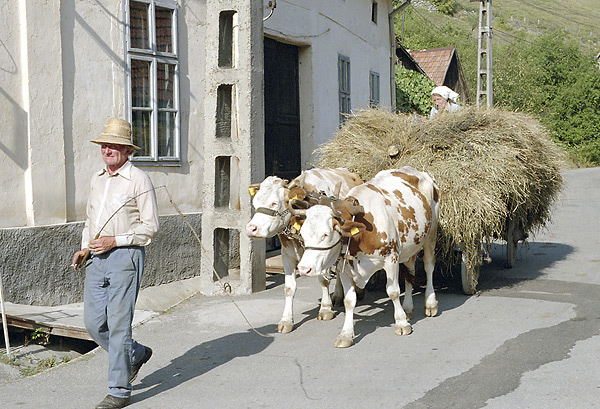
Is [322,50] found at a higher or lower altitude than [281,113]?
higher

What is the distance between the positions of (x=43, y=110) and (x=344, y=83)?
822 cm

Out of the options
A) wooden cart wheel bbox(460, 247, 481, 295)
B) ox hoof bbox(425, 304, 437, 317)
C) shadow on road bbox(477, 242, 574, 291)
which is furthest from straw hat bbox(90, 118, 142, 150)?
shadow on road bbox(477, 242, 574, 291)

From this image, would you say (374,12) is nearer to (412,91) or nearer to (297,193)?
(412,91)

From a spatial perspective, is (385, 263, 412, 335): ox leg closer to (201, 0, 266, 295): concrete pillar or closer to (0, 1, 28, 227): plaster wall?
(201, 0, 266, 295): concrete pillar

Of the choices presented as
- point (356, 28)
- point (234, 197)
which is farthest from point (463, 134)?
point (356, 28)

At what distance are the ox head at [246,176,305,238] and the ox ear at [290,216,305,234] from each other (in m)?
0.14

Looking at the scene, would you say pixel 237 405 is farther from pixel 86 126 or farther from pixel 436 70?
A: pixel 436 70

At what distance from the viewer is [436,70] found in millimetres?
36062

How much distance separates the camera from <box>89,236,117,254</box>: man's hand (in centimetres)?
498

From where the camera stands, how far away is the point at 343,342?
645 centimetres

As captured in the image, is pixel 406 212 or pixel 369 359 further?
pixel 406 212

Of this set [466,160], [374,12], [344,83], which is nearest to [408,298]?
[466,160]

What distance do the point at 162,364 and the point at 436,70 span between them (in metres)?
32.1

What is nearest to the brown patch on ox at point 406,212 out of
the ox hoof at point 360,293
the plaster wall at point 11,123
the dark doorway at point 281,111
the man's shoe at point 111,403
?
the ox hoof at point 360,293
